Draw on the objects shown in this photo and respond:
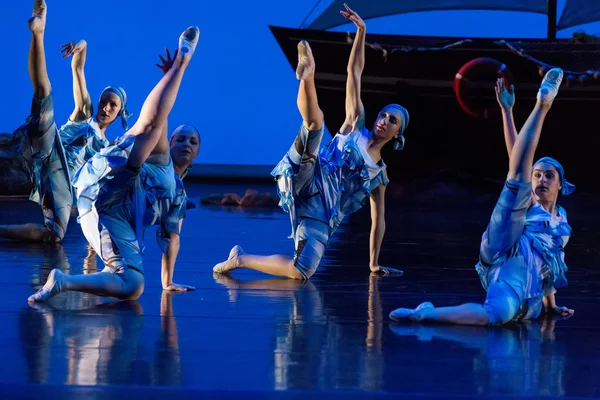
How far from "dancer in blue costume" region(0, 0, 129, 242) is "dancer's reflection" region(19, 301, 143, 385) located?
Result: 71.1 inches

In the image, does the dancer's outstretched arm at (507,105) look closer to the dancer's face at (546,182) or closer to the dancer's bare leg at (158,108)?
the dancer's face at (546,182)

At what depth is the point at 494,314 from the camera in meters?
3.27

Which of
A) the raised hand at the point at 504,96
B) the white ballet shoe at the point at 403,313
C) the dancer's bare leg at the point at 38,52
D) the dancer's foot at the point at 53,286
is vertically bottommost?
the white ballet shoe at the point at 403,313

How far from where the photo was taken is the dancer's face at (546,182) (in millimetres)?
3428

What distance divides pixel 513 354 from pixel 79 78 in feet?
10.8

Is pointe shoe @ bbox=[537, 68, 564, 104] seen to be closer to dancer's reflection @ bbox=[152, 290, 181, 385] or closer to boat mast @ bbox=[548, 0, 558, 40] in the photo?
dancer's reflection @ bbox=[152, 290, 181, 385]

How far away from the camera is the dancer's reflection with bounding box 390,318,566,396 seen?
2416mm

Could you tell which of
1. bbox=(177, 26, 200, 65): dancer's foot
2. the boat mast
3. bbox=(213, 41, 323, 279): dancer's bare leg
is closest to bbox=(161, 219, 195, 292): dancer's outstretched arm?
bbox=(213, 41, 323, 279): dancer's bare leg

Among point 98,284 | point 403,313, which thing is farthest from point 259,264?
point 403,313

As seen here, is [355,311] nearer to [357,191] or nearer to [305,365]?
[305,365]

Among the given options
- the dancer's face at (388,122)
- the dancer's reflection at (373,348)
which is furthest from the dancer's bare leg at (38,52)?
the dancer's reflection at (373,348)

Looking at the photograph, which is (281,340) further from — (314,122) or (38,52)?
(38,52)

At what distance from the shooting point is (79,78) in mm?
5348

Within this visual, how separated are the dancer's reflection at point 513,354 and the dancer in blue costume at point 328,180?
1.34m
